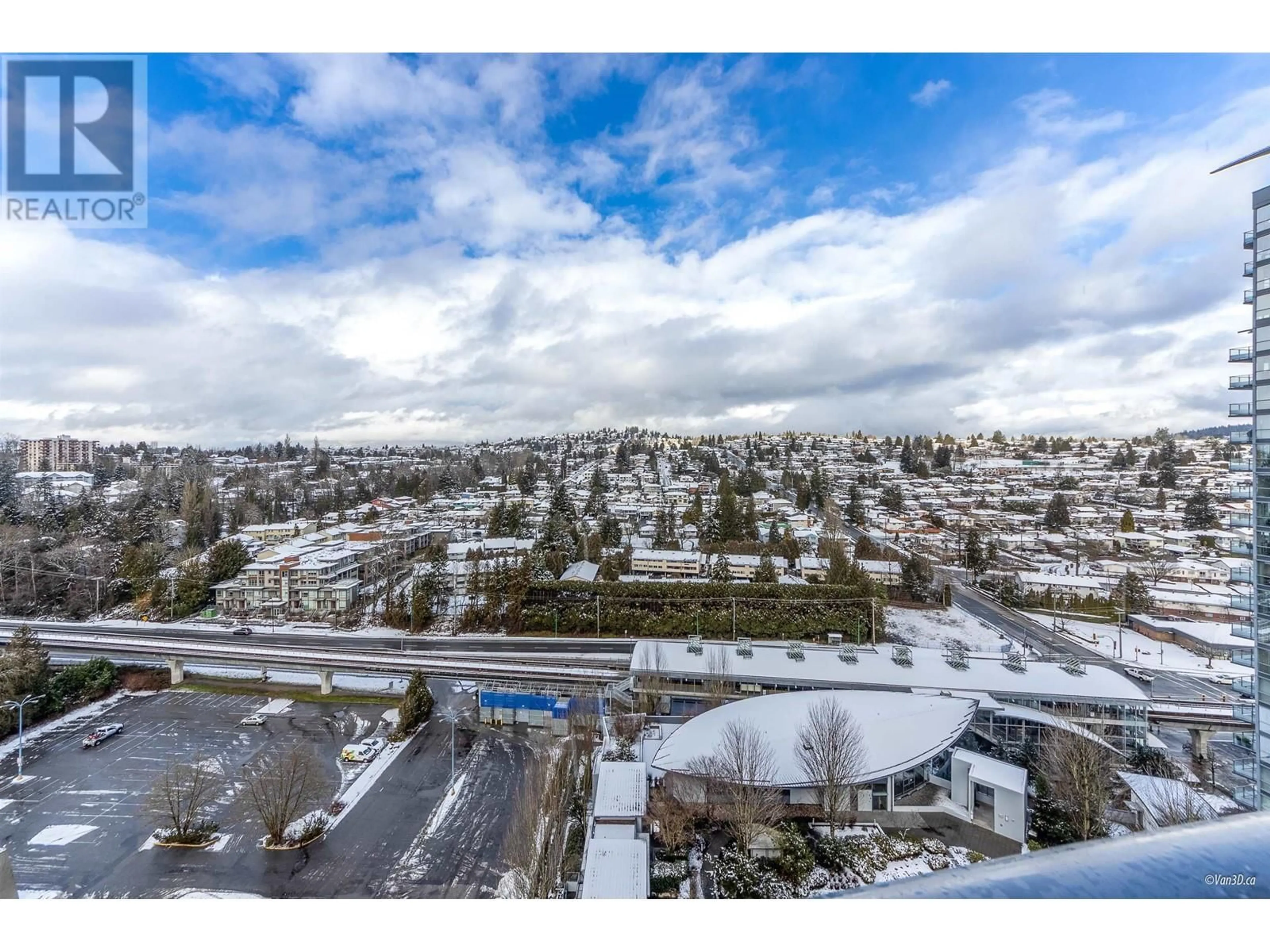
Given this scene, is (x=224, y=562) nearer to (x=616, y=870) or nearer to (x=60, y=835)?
(x=60, y=835)

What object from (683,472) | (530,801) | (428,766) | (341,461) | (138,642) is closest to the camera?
(530,801)

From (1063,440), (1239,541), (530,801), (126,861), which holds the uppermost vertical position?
(1063,440)

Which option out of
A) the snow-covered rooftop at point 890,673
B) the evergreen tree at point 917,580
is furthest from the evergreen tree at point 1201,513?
the snow-covered rooftop at point 890,673

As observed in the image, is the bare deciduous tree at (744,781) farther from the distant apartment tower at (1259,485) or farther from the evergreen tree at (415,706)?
the evergreen tree at (415,706)

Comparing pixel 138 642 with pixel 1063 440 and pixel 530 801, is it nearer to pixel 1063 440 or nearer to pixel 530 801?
pixel 530 801

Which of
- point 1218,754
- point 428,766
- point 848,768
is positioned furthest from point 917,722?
point 428,766

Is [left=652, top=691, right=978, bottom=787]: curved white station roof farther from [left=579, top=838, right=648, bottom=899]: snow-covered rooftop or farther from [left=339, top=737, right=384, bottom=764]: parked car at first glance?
[left=339, top=737, right=384, bottom=764]: parked car

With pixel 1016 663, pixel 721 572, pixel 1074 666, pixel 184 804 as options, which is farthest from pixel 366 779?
pixel 1074 666

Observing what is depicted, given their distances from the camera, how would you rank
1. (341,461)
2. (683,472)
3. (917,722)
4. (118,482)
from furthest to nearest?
(341,461) → (683,472) → (118,482) → (917,722)

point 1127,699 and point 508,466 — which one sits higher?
point 508,466
